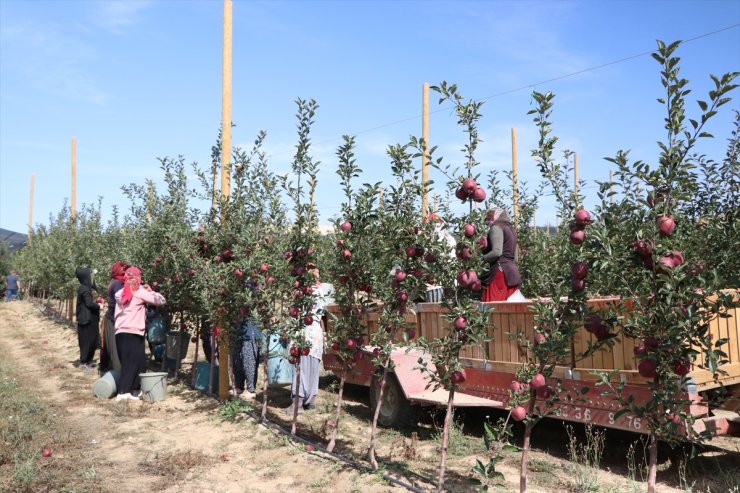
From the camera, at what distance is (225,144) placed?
27.8 ft

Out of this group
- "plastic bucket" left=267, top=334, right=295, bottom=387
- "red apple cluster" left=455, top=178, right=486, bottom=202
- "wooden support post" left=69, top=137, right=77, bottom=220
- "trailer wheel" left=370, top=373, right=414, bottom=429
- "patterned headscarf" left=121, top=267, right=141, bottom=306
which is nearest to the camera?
"red apple cluster" left=455, top=178, right=486, bottom=202

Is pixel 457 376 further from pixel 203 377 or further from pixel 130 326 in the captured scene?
pixel 130 326

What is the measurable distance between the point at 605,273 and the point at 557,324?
1.87 ft

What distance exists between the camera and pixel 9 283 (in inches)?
1289

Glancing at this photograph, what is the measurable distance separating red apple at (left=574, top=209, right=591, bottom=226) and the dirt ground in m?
2.22

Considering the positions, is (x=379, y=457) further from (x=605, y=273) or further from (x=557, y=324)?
(x=605, y=273)

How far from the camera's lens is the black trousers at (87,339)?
12.1m

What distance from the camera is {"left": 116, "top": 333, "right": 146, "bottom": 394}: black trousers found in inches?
357

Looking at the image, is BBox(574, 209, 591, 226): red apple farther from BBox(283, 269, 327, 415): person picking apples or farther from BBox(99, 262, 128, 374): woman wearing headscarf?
BBox(99, 262, 128, 374): woman wearing headscarf

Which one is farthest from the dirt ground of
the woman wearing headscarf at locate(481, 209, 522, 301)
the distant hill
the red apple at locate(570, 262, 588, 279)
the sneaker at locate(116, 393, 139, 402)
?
the distant hill

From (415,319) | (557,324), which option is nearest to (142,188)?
(415,319)

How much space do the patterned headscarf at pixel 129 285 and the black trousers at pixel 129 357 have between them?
52cm

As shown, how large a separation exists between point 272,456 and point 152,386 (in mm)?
3373

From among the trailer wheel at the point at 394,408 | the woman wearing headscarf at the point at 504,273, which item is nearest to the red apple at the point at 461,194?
the woman wearing headscarf at the point at 504,273
